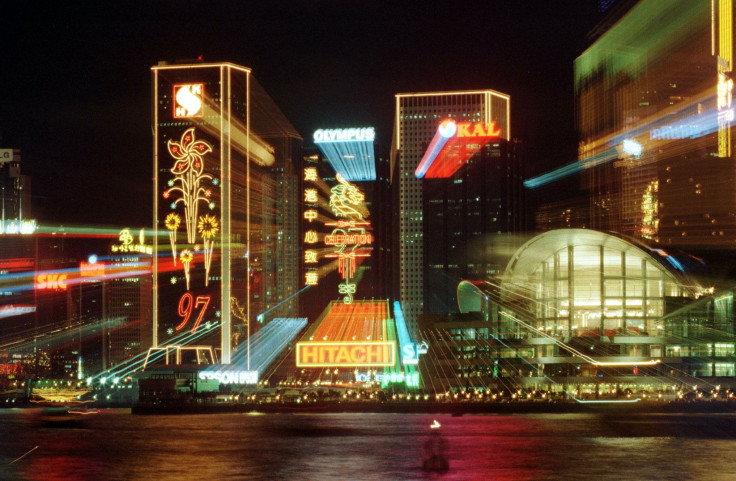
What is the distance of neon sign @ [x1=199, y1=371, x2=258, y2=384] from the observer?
21.7 metres

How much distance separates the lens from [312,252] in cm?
3309

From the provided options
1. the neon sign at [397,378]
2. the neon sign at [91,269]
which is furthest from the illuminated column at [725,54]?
the neon sign at [91,269]

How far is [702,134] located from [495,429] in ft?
157

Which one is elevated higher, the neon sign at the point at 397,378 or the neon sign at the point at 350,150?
the neon sign at the point at 350,150

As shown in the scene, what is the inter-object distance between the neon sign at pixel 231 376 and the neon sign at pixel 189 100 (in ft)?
31.4

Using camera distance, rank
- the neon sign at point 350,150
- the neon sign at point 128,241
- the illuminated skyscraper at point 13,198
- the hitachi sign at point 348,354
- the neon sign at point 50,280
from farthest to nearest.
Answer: the neon sign at point 128,241 → the neon sign at point 50,280 → the neon sign at point 350,150 → the illuminated skyscraper at point 13,198 → the hitachi sign at point 348,354

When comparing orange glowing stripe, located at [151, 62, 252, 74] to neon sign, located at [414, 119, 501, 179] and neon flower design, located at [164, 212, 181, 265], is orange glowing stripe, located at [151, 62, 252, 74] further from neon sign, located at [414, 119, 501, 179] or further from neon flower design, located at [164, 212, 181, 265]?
neon sign, located at [414, 119, 501, 179]

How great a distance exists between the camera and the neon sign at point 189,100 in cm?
2317

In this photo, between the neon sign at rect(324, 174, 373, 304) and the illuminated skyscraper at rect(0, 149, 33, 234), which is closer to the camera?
the illuminated skyscraper at rect(0, 149, 33, 234)

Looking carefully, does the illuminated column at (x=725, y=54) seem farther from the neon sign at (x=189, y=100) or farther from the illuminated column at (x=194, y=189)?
the neon sign at (x=189, y=100)

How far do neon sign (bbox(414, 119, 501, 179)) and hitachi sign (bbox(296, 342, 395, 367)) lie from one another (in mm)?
22975

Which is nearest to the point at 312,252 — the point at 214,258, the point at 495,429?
the point at 214,258

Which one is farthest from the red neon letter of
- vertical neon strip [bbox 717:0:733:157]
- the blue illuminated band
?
vertical neon strip [bbox 717:0:733:157]

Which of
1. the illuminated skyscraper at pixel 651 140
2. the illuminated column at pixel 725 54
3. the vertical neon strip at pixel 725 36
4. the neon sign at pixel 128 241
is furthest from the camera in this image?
the illuminated skyscraper at pixel 651 140
